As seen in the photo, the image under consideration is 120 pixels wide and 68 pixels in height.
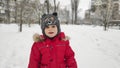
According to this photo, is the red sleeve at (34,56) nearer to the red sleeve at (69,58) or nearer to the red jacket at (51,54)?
the red jacket at (51,54)

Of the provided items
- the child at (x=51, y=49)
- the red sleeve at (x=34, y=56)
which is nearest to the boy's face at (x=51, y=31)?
the child at (x=51, y=49)

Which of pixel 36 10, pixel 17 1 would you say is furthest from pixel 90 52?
pixel 36 10

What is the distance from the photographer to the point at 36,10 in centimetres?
3128

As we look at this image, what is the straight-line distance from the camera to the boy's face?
13.3 ft

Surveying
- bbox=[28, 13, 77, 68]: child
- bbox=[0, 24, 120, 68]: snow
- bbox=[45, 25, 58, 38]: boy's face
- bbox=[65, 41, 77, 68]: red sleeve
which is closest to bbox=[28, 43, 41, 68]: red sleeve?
bbox=[28, 13, 77, 68]: child

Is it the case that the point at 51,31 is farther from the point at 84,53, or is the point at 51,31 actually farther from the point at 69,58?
the point at 84,53

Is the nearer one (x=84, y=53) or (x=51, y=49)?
(x=51, y=49)

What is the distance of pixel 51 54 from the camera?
402 cm

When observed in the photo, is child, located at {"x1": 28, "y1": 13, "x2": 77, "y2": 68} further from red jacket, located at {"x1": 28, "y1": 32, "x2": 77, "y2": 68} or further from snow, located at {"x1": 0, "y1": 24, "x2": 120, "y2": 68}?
snow, located at {"x1": 0, "y1": 24, "x2": 120, "y2": 68}

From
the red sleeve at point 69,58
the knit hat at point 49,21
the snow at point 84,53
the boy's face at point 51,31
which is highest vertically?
the knit hat at point 49,21

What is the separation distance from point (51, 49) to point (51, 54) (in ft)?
0.27

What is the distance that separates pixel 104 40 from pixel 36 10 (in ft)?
64.5

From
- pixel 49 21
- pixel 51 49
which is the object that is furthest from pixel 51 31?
pixel 51 49

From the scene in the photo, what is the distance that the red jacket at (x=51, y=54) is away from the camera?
4.02 metres
